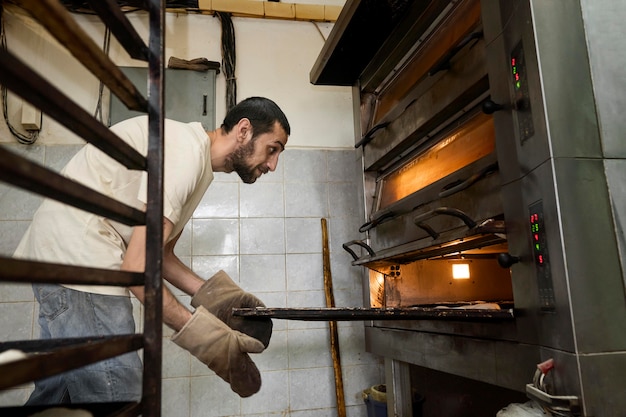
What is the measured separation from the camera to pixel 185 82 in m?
2.87

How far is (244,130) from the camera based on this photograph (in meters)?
1.85

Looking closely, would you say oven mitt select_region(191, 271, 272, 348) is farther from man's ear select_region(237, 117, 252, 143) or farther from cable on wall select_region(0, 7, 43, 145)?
cable on wall select_region(0, 7, 43, 145)

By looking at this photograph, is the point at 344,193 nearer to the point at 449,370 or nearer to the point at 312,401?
the point at 312,401

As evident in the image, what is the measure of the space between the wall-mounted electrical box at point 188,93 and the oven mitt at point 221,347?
1.87 meters

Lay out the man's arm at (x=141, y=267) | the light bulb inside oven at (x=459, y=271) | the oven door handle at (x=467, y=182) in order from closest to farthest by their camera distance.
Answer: the man's arm at (x=141, y=267)
the oven door handle at (x=467, y=182)
the light bulb inside oven at (x=459, y=271)

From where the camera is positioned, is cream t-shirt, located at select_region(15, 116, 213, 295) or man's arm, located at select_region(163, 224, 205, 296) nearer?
cream t-shirt, located at select_region(15, 116, 213, 295)

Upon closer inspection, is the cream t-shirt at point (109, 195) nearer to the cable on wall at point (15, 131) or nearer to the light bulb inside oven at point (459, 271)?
the light bulb inside oven at point (459, 271)

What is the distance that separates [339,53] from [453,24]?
71 centimetres

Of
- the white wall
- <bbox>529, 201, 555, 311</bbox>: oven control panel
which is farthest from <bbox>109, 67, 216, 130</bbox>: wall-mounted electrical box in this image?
<bbox>529, 201, 555, 311</bbox>: oven control panel

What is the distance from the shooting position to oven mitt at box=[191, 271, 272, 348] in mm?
1340

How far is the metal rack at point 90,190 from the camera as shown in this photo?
0.41 meters

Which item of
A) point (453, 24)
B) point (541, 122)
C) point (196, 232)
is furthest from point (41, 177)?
point (196, 232)

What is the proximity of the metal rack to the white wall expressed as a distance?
7.32 ft

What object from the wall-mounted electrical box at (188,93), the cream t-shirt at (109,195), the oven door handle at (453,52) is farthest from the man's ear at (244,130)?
the wall-mounted electrical box at (188,93)
